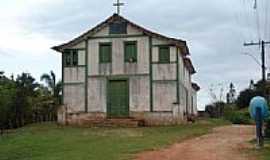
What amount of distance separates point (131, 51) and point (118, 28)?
1.93 m

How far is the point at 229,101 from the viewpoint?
78250 millimetres

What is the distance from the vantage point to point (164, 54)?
3972cm

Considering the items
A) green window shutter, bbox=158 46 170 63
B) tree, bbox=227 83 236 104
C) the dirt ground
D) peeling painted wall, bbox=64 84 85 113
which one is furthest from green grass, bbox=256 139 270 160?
tree, bbox=227 83 236 104

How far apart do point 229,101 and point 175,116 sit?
40.4 metres

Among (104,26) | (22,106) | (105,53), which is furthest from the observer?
(22,106)

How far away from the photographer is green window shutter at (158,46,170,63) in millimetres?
39625

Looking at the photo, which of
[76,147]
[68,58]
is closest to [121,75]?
[68,58]

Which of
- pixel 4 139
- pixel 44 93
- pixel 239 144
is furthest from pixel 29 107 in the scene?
pixel 239 144

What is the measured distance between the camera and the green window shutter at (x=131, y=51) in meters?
40.1

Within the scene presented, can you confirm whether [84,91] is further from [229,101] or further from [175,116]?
[229,101]

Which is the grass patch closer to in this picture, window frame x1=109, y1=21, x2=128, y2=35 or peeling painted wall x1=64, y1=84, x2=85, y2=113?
window frame x1=109, y1=21, x2=128, y2=35

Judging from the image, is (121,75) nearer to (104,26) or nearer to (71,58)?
(104,26)

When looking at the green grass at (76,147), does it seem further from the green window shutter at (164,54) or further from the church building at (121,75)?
the green window shutter at (164,54)

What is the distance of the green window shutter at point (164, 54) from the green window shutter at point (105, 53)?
357 cm
